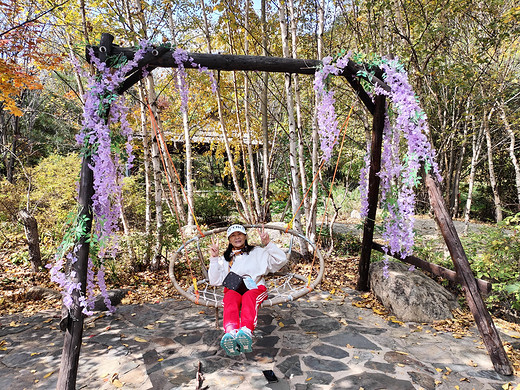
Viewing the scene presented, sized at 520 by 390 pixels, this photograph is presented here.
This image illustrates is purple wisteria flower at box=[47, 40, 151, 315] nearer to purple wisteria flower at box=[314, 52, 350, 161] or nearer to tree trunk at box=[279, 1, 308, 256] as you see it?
purple wisteria flower at box=[314, 52, 350, 161]

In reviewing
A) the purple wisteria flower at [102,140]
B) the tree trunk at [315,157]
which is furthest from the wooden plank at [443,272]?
the purple wisteria flower at [102,140]

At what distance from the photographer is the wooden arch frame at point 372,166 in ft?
6.36

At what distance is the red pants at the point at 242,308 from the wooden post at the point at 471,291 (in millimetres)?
1447

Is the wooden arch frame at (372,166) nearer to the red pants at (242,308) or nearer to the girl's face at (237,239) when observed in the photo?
the red pants at (242,308)

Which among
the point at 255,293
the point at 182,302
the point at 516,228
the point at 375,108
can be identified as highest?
the point at 375,108

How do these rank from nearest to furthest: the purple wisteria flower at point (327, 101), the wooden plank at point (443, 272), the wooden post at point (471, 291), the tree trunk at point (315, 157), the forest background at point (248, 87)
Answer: the wooden post at point (471, 291), the wooden plank at point (443, 272), the purple wisteria flower at point (327, 101), the forest background at point (248, 87), the tree trunk at point (315, 157)

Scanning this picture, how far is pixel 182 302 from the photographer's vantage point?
3.39 meters

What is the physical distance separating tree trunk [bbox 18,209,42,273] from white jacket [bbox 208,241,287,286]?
2941 mm

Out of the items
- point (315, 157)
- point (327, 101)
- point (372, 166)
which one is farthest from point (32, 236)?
point (372, 166)

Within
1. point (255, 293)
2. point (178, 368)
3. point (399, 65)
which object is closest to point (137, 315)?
point (178, 368)

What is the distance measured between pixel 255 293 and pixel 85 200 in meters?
1.36

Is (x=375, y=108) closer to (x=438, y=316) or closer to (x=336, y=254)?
(x=438, y=316)

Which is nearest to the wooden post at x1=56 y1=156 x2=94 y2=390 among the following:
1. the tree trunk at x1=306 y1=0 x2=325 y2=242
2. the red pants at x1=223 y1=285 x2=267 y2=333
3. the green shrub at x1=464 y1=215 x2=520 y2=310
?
the red pants at x1=223 y1=285 x2=267 y2=333

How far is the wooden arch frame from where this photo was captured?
1.94 m
